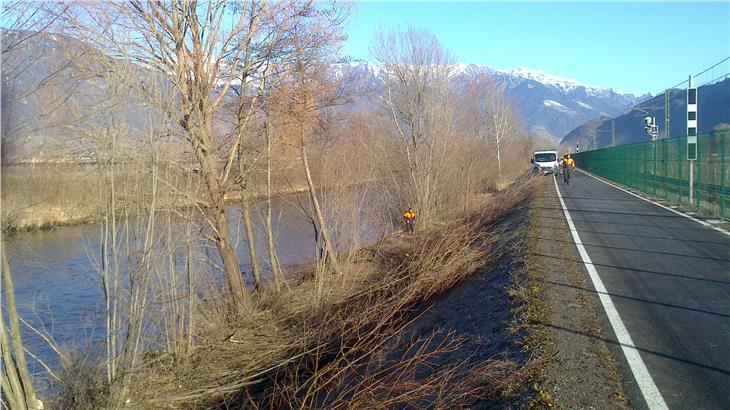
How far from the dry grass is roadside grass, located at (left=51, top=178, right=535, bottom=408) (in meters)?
0.02

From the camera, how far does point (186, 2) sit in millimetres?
10250

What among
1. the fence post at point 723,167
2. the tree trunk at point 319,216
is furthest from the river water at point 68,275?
the fence post at point 723,167

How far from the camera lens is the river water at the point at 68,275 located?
23.5ft

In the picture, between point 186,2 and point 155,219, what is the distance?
189 inches

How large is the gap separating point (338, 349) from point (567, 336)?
3.75m

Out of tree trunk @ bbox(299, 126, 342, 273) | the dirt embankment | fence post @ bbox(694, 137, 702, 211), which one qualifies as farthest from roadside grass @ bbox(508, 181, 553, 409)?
fence post @ bbox(694, 137, 702, 211)

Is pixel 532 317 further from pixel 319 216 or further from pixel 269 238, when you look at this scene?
pixel 269 238

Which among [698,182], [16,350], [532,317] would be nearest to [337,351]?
[532,317]

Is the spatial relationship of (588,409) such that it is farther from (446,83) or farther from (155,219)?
(446,83)

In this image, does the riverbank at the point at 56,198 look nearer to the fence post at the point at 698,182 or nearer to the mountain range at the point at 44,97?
the mountain range at the point at 44,97

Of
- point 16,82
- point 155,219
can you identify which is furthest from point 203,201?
point 16,82

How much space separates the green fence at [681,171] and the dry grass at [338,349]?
6111 millimetres

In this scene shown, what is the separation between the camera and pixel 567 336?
6.04 m

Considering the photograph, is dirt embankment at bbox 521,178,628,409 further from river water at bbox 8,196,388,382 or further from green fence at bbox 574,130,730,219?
green fence at bbox 574,130,730,219
